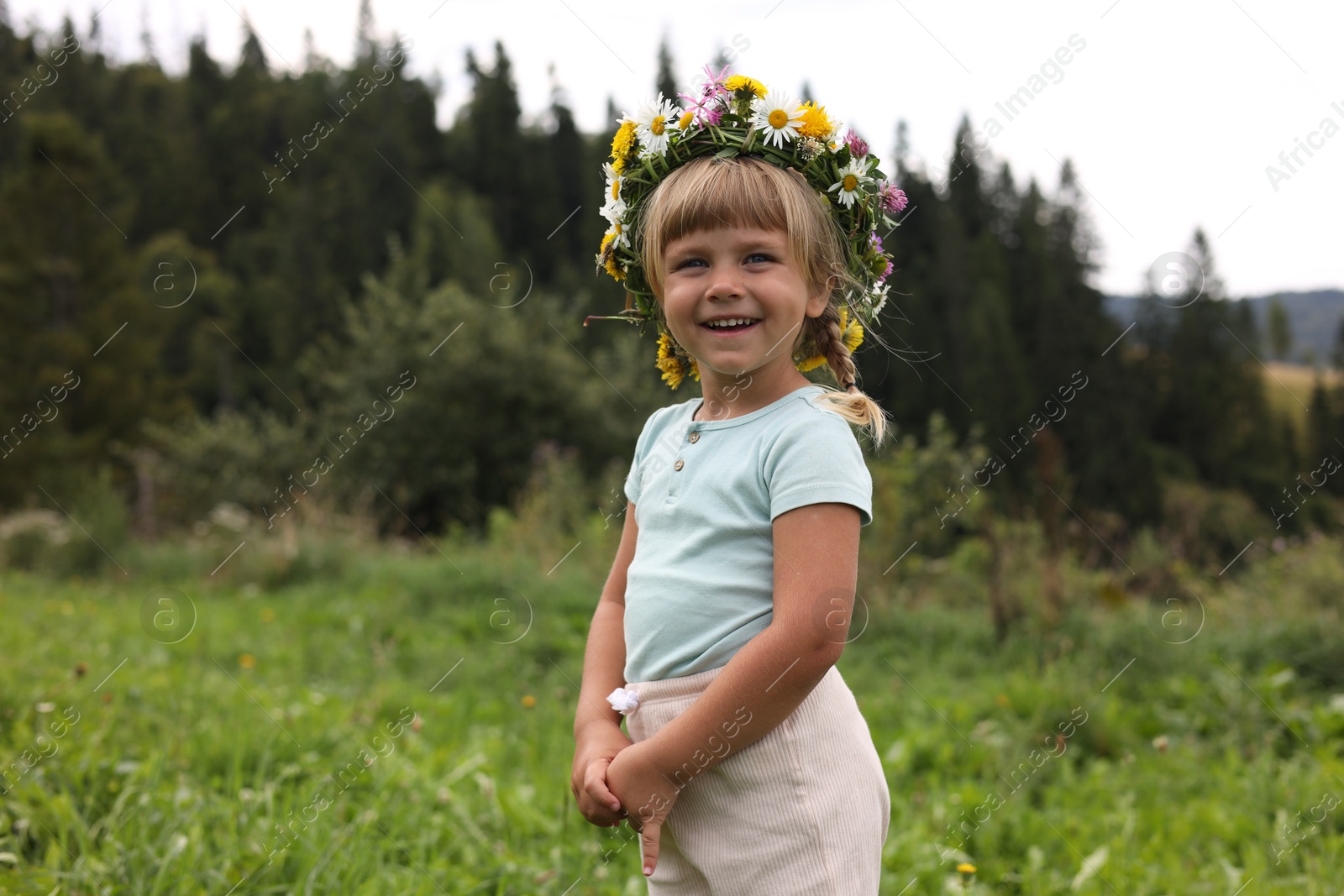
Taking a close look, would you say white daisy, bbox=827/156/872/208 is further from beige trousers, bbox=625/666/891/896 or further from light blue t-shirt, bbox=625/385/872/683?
beige trousers, bbox=625/666/891/896

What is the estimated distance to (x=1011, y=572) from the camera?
553cm

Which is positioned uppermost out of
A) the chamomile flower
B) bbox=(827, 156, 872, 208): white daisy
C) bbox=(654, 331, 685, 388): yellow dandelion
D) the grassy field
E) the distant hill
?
the chamomile flower

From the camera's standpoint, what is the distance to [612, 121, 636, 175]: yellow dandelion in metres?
1.54

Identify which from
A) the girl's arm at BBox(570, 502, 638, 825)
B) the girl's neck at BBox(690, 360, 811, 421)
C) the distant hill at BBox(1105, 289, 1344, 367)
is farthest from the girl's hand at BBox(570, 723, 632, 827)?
the distant hill at BBox(1105, 289, 1344, 367)

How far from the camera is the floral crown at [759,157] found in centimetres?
142

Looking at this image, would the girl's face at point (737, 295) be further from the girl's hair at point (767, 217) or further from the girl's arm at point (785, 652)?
the girl's arm at point (785, 652)

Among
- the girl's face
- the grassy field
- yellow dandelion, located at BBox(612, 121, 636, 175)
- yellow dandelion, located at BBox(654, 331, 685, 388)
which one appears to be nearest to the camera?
the girl's face

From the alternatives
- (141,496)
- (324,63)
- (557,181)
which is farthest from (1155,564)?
(324,63)

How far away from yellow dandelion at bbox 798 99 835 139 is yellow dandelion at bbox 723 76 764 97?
0.07 metres

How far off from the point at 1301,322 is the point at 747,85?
42791 mm

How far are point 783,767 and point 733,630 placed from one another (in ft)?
0.64

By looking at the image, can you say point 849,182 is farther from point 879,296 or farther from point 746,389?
point 746,389

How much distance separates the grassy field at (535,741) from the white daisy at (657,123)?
1548 mm

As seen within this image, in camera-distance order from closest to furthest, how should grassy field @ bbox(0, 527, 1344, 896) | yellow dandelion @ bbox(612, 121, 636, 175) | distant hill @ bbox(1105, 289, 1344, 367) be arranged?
yellow dandelion @ bbox(612, 121, 636, 175) → grassy field @ bbox(0, 527, 1344, 896) → distant hill @ bbox(1105, 289, 1344, 367)
